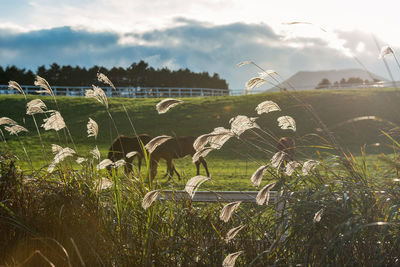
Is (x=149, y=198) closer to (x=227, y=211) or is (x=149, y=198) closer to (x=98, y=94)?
(x=227, y=211)

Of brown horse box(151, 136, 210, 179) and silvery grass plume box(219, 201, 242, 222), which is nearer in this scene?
silvery grass plume box(219, 201, 242, 222)

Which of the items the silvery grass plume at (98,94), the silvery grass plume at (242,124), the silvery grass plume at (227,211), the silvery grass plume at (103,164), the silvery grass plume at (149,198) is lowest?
the silvery grass plume at (227,211)

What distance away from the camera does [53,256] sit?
12.8 ft

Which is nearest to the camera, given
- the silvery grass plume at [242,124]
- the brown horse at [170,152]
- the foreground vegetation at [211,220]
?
the foreground vegetation at [211,220]

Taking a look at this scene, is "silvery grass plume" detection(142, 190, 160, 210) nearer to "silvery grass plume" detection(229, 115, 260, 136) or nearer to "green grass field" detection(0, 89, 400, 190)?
"silvery grass plume" detection(229, 115, 260, 136)

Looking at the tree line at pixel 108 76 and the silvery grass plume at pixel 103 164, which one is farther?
the tree line at pixel 108 76

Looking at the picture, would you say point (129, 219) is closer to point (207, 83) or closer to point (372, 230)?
point (372, 230)

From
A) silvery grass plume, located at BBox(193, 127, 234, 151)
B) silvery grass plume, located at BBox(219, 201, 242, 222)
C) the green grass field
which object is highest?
silvery grass plume, located at BBox(193, 127, 234, 151)

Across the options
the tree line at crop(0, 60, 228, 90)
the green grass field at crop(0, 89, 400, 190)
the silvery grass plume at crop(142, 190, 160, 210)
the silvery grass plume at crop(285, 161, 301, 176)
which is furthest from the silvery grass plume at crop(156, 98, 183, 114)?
the tree line at crop(0, 60, 228, 90)

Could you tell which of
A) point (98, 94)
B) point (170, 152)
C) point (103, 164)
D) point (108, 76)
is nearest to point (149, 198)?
point (103, 164)

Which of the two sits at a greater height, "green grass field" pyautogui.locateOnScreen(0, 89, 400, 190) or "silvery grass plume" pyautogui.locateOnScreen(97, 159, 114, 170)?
"silvery grass plume" pyautogui.locateOnScreen(97, 159, 114, 170)

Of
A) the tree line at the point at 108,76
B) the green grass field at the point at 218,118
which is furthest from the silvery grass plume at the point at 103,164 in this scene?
the tree line at the point at 108,76

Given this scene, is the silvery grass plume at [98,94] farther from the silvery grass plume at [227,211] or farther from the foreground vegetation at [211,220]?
the silvery grass plume at [227,211]

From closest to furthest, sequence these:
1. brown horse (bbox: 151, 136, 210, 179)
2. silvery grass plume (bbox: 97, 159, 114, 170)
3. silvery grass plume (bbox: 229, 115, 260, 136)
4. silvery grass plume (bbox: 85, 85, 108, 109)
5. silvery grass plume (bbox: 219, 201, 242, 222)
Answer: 1. silvery grass plume (bbox: 219, 201, 242, 222)
2. silvery grass plume (bbox: 229, 115, 260, 136)
3. silvery grass plume (bbox: 97, 159, 114, 170)
4. silvery grass plume (bbox: 85, 85, 108, 109)
5. brown horse (bbox: 151, 136, 210, 179)
